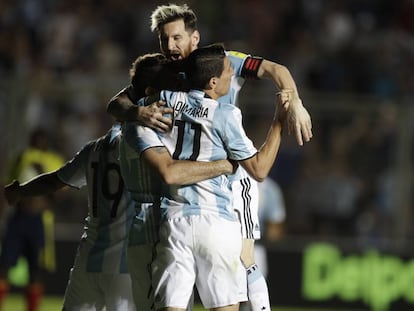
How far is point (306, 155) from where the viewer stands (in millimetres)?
13516

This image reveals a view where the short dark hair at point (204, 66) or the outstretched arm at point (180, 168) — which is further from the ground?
the short dark hair at point (204, 66)

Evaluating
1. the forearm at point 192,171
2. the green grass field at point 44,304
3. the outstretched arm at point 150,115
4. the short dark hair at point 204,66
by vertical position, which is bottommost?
the green grass field at point 44,304

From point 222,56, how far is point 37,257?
17.2 ft

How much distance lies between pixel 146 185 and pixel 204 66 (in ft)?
2.44

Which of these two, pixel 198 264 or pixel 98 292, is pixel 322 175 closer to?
pixel 98 292

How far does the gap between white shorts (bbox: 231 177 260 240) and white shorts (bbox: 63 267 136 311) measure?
821mm

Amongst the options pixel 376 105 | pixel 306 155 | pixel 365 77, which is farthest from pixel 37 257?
pixel 365 77

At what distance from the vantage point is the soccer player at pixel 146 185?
6238mm

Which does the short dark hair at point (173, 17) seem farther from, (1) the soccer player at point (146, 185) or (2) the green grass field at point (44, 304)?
(2) the green grass field at point (44, 304)

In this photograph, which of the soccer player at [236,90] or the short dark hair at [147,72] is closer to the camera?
the soccer player at [236,90]

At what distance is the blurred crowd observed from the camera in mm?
13680

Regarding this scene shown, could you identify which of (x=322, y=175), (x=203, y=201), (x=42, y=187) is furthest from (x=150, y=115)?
(x=322, y=175)

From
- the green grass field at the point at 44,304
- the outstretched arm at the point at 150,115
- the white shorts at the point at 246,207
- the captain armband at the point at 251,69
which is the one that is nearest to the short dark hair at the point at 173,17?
the captain armband at the point at 251,69

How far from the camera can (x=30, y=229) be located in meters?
10.9
